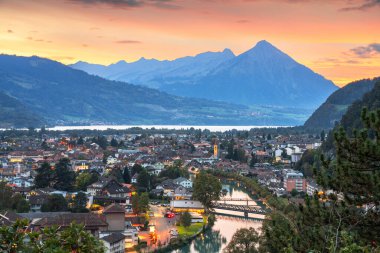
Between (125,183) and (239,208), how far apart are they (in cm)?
1170

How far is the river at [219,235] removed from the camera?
67.9ft

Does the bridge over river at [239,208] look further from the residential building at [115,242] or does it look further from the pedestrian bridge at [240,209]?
the residential building at [115,242]

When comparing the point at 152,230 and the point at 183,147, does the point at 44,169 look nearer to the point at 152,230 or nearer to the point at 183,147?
the point at 152,230

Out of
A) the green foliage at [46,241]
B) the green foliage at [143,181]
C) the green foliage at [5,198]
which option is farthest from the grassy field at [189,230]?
the green foliage at [46,241]

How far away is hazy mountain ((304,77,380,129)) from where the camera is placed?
4112 inches

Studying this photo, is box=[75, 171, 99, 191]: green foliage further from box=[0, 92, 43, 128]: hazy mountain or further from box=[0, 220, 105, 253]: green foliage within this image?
box=[0, 92, 43, 128]: hazy mountain

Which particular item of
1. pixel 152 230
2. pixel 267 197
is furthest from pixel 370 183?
pixel 267 197

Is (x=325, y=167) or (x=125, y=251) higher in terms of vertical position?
(x=325, y=167)

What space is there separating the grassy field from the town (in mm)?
46

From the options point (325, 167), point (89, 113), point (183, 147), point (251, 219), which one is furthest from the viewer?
point (89, 113)

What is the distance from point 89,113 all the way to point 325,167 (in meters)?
177

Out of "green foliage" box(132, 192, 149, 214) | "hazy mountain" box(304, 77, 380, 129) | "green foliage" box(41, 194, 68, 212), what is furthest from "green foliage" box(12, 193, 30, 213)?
"hazy mountain" box(304, 77, 380, 129)

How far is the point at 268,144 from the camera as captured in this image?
72.4m

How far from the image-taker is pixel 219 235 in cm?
2317
